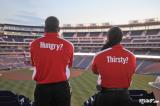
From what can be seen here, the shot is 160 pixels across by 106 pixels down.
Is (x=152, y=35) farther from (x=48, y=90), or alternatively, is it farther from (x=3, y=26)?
(x=48, y=90)

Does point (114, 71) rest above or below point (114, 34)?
below

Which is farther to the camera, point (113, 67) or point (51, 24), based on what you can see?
point (113, 67)

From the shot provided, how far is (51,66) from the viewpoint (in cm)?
589

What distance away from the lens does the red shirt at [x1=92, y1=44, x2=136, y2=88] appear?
616 cm

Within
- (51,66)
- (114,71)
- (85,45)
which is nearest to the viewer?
(51,66)

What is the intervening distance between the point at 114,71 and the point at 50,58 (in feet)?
4.76

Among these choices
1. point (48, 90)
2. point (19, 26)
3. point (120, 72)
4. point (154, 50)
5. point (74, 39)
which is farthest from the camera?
point (19, 26)

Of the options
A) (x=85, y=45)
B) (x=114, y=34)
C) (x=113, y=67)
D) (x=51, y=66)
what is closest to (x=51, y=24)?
(x=51, y=66)

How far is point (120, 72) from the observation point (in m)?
6.18

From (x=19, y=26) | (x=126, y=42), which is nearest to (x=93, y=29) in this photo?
(x=126, y=42)

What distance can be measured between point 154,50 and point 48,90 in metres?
63.7

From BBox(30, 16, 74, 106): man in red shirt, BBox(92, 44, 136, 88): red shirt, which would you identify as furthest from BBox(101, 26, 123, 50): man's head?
BBox(30, 16, 74, 106): man in red shirt

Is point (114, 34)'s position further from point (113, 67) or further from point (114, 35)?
point (113, 67)

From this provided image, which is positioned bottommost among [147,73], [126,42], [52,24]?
[147,73]
